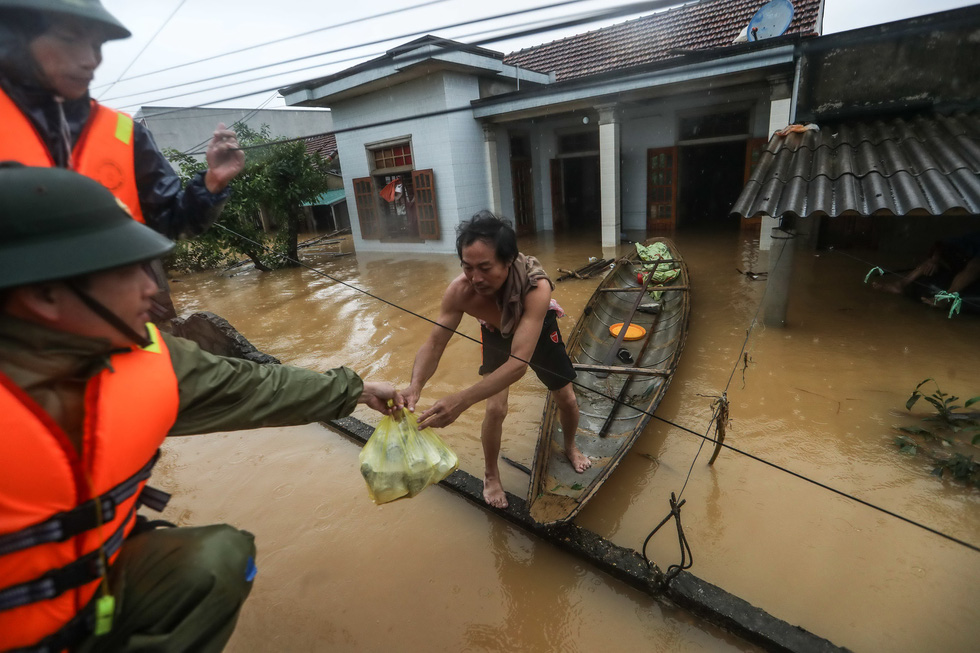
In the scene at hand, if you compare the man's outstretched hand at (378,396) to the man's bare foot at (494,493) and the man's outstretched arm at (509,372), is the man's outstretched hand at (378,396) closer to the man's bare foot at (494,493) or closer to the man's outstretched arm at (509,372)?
the man's outstretched arm at (509,372)

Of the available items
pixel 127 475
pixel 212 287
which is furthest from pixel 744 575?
pixel 212 287

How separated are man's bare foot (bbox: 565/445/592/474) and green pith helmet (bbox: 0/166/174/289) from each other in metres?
2.75

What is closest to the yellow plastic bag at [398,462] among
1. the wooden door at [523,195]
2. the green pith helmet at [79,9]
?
the green pith helmet at [79,9]

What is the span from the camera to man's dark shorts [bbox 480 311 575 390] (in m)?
2.95

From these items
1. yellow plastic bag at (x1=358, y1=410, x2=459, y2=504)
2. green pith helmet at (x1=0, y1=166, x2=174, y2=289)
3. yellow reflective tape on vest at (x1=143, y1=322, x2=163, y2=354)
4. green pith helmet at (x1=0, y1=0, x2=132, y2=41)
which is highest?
green pith helmet at (x1=0, y1=0, x2=132, y2=41)

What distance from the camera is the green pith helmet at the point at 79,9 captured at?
155 cm

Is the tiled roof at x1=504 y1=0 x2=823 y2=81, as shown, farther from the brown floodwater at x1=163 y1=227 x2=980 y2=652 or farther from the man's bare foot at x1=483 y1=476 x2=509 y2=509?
the man's bare foot at x1=483 y1=476 x2=509 y2=509

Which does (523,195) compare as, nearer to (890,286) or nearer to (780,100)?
(780,100)

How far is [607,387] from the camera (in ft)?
14.4

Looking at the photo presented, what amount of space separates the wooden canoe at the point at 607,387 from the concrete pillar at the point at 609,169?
347 centimetres

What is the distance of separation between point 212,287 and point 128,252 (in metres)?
11.3

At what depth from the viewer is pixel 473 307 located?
111 inches

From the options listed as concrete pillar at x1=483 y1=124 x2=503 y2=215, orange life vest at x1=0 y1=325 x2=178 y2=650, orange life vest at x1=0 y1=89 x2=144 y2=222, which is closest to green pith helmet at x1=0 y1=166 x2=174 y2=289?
orange life vest at x1=0 y1=325 x2=178 y2=650

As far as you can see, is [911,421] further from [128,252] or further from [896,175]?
[128,252]
